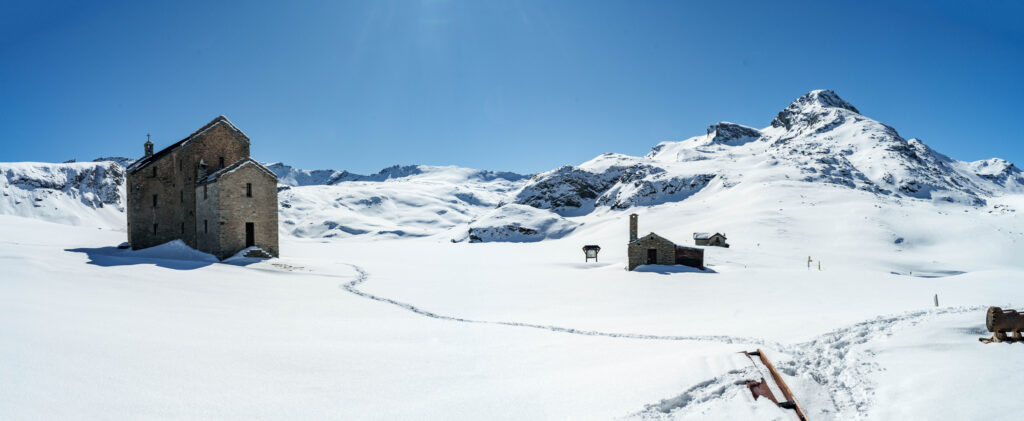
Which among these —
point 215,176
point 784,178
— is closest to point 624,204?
point 784,178

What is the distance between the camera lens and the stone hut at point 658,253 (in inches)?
1351

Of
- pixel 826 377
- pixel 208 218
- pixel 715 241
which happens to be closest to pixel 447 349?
pixel 826 377

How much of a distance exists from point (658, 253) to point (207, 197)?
3187 centimetres

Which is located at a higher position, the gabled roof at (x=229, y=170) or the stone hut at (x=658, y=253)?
the gabled roof at (x=229, y=170)

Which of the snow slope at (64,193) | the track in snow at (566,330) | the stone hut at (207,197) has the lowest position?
the track in snow at (566,330)

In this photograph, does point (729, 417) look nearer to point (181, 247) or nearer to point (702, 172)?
point (181, 247)

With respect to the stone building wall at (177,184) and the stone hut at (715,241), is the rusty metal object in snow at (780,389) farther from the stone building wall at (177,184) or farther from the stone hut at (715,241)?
the stone hut at (715,241)

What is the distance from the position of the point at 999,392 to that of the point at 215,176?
114 ft

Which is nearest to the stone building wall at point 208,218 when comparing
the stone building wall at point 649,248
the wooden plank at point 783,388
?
the stone building wall at point 649,248

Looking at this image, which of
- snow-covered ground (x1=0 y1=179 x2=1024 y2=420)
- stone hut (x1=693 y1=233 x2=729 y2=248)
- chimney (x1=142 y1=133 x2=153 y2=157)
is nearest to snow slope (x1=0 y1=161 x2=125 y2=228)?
chimney (x1=142 y1=133 x2=153 y2=157)

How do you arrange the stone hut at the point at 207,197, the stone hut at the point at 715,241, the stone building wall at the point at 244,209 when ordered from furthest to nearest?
the stone hut at the point at 715,241
the stone hut at the point at 207,197
the stone building wall at the point at 244,209

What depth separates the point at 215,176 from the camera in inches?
Result: 1134

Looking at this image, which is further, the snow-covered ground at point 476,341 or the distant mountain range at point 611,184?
the distant mountain range at point 611,184

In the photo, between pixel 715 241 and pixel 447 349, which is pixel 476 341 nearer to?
pixel 447 349
